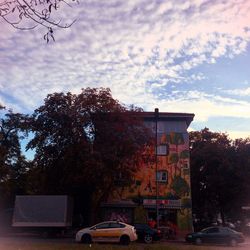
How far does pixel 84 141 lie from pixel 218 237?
13379 mm

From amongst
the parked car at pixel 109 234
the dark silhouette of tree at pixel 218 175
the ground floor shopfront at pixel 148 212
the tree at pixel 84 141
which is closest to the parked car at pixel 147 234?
the parked car at pixel 109 234

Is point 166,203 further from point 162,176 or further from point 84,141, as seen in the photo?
point 84,141

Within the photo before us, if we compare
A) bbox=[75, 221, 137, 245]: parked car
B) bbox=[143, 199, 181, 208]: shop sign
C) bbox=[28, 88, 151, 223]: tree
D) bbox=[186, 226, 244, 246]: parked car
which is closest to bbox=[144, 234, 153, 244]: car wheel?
bbox=[75, 221, 137, 245]: parked car

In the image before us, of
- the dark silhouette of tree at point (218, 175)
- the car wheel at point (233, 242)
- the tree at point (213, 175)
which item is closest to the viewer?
the car wheel at point (233, 242)

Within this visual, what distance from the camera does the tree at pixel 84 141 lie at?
39375 mm

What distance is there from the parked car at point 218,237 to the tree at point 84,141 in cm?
897

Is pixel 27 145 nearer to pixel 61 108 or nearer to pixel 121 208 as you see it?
pixel 61 108

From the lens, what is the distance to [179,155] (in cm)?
4650

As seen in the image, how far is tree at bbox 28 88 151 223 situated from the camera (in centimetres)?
3938

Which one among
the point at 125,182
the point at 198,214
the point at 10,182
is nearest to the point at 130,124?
→ the point at 125,182

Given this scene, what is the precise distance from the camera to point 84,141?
130 feet

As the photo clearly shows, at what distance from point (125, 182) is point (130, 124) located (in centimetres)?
513

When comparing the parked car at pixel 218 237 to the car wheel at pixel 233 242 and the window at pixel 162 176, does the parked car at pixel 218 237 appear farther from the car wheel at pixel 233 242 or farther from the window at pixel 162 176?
the window at pixel 162 176

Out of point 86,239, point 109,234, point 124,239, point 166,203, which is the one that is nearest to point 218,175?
point 166,203
